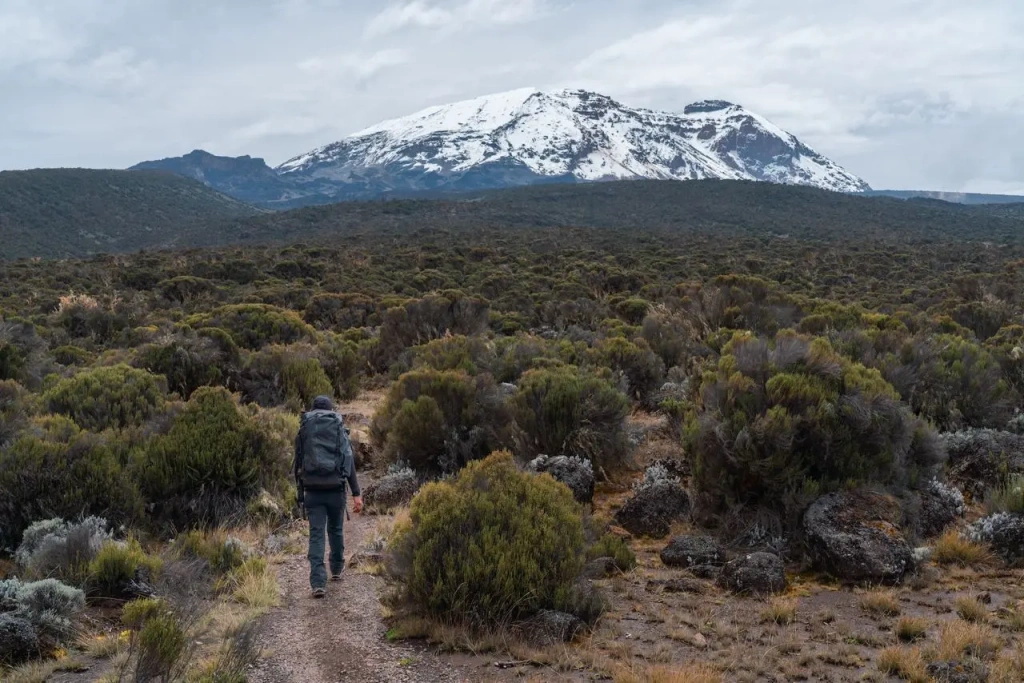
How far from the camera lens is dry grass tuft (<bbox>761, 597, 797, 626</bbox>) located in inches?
170

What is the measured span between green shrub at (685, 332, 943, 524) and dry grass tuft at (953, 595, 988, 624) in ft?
4.09

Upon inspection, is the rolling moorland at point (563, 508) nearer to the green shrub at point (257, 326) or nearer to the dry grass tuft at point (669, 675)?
the dry grass tuft at point (669, 675)

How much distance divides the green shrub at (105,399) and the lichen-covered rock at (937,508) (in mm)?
7271

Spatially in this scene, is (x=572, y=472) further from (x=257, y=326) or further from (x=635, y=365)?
(x=257, y=326)

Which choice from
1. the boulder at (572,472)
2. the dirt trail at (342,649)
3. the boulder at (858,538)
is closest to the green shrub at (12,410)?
the dirt trail at (342,649)

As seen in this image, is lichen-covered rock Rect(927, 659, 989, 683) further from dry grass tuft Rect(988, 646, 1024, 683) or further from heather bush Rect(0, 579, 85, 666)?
heather bush Rect(0, 579, 85, 666)

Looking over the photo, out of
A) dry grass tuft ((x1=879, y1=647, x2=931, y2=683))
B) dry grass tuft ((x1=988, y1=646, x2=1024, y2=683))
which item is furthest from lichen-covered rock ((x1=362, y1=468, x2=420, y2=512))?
dry grass tuft ((x1=988, y1=646, x2=1024, y2=683))

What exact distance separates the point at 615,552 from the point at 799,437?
72.6 inches

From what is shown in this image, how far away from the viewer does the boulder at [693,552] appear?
17.3 feet

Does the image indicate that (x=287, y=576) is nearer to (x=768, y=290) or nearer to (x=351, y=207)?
(x=768, y=290)

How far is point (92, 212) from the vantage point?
235 feet

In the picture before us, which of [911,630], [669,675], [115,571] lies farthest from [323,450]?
[911,630]

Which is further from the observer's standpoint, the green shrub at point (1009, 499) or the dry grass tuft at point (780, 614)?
the green shrub at point (1009, 499)

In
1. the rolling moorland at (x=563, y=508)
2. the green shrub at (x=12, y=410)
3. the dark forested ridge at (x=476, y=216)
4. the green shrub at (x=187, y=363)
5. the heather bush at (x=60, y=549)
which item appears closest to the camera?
the rolling moorland at (x=563, y=508)
